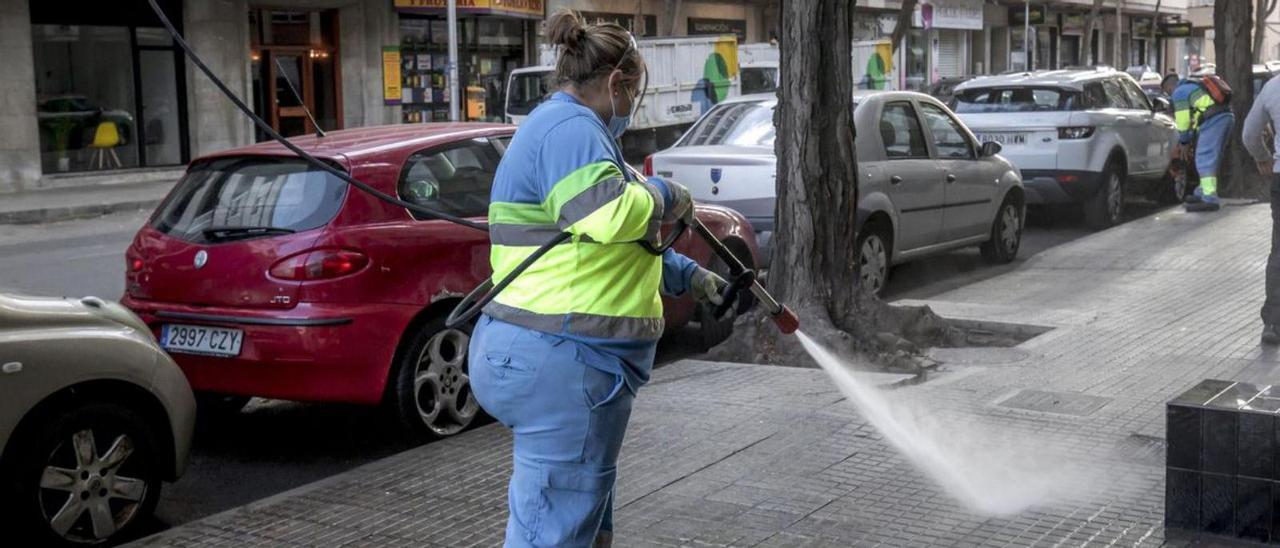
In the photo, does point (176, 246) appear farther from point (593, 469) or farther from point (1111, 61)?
point (1111, 61)

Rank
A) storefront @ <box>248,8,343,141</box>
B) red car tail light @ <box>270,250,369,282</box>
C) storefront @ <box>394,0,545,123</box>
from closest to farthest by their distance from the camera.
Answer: red car tail light @ <box>270,250,369,282</box>, storefront @ <box>248,8,343,141</box>, storefront @ <box>394,0,545,123</box>

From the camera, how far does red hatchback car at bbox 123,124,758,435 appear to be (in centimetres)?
632

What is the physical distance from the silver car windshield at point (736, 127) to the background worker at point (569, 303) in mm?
7655

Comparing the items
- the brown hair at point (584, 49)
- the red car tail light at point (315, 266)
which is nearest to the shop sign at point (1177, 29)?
the red car tail light at point (315, 266)

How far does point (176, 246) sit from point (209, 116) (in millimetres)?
20296

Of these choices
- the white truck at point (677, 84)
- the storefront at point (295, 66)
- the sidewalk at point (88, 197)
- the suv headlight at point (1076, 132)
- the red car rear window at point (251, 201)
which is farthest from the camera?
the white truck at point (677, 84)

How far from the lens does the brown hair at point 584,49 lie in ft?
11.4

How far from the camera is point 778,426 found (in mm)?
6387

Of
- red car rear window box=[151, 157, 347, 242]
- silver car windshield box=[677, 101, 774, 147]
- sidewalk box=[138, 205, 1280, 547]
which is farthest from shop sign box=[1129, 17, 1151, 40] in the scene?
red car rear window box=[151, 157, 347, 242]

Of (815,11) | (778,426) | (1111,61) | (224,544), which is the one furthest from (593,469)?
(1111,61)

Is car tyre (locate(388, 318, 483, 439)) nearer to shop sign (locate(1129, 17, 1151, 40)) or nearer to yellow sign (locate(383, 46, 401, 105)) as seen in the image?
yellow sign (locate(383, 46, 401, 105))

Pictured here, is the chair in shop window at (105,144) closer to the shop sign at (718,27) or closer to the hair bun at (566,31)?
the shop sign at (718,27)

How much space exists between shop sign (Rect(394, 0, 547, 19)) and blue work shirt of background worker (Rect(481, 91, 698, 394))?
26805 mm

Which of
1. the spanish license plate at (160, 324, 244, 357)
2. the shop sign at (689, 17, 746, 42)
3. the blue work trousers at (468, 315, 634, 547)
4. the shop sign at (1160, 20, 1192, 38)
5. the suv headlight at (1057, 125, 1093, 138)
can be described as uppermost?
the shop sign at (1160, 20, 1192, 38)
